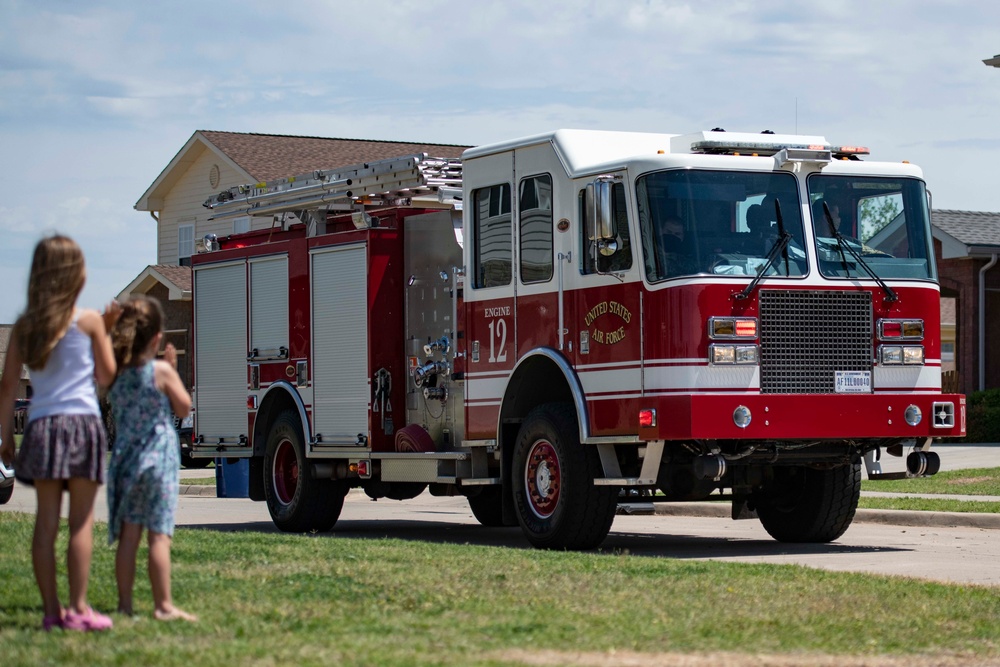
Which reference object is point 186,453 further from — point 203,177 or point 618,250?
point 618,250

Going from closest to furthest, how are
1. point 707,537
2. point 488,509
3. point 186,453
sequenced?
point 707,537 < point 488,509 < point 186,453

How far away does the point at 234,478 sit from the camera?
56.6 ft

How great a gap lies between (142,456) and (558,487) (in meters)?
5.88

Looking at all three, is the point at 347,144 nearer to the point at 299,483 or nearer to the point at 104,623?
the point at 299,483

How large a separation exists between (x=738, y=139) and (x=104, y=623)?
7309mm

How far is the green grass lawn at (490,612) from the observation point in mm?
7020

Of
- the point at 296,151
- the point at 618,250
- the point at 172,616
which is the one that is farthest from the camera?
the point at 296,151

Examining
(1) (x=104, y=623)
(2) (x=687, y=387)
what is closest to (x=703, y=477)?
(2) (x=687, y=387)

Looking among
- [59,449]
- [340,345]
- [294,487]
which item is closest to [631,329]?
[340,345]

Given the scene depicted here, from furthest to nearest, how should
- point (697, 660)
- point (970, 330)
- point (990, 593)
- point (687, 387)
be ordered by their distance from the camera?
point (970, 330) → point (687, 387) → point (990, 593) → point (697, 660)

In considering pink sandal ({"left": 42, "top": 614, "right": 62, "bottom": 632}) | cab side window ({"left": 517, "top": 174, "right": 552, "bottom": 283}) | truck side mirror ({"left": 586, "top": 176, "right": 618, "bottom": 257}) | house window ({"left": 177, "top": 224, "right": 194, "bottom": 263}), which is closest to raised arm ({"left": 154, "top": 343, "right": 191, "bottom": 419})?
pink sandal ({"left": 42, "top": 614, "right": 62, "bottom": 632})

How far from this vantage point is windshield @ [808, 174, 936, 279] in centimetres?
1273

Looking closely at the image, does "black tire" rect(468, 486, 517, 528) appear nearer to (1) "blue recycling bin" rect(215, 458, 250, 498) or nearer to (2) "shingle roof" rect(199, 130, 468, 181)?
(1) "blue recycling bin" rect(215, 458, 250, 498)

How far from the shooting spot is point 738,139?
507 inches
